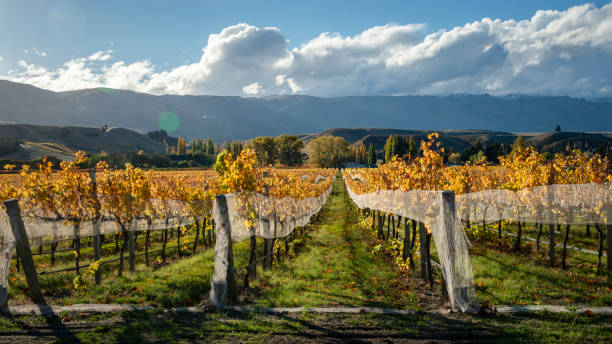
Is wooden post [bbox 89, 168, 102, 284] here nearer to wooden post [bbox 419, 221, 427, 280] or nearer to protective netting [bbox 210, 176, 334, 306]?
protective netting [bbox 210, 176, 334, 306]

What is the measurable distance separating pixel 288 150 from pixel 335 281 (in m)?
80.9

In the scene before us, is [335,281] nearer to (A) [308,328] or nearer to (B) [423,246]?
(B) [423,246]

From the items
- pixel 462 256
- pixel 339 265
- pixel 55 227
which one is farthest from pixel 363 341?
pixel 55 227

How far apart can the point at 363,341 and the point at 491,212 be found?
6104 mm

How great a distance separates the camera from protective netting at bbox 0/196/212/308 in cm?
530

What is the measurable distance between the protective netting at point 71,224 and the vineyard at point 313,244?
35 millimetres

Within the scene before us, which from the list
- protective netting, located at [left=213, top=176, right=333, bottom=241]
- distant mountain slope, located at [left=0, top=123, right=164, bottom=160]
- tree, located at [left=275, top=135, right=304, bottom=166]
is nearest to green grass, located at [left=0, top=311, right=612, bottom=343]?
protective netting, located at [left=213, top=176, right=333, bottom=241]

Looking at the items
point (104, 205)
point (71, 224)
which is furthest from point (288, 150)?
point (71, 224)

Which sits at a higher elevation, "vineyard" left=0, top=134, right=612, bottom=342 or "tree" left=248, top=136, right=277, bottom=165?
"tree" left=248, top=136, right=277, bottom=165

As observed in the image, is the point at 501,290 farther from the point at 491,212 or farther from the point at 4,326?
the point at 4,326

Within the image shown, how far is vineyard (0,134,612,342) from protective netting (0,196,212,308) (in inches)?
1.4

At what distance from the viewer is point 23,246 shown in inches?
209

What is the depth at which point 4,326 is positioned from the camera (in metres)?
4.56

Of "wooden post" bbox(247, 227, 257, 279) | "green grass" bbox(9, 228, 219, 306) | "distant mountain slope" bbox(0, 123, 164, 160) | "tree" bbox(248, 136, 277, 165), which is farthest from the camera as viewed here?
"distant mountain slope" bbox(0, 123, 164, 160)
